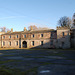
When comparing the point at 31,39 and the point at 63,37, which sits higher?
the point at 63,37

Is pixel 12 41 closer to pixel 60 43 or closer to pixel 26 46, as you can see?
pixel 26 46

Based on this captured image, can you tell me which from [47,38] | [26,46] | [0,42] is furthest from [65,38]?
[0,42]

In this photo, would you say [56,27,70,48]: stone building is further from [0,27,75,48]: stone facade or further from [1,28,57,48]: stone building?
[1,28,57,48]: stone building

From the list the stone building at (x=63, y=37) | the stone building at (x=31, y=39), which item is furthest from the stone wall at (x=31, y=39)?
the stone building at (x=63, y=37)

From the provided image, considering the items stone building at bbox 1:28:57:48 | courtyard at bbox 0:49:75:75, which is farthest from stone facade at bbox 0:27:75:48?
courtyard at bbox 0:49:75:75

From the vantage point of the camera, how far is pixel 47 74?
6.08 metres

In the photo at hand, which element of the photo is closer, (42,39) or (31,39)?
(42,39)

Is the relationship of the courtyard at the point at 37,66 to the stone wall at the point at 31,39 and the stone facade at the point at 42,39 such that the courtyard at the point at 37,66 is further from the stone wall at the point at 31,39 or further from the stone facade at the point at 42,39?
the stone wall at the point at 31,39

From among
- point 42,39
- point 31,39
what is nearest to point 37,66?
point 42,39

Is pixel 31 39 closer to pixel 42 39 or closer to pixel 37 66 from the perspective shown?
pixel 42 39

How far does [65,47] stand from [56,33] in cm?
622

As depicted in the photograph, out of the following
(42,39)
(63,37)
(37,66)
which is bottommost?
(37,66)

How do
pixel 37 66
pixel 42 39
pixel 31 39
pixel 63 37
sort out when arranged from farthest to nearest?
1. pixel 31 39
2. pixel 42 39
3. pixel 63 37
4. pixel 37 66

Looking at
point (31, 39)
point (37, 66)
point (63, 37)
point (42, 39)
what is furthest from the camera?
point (31, 39)
